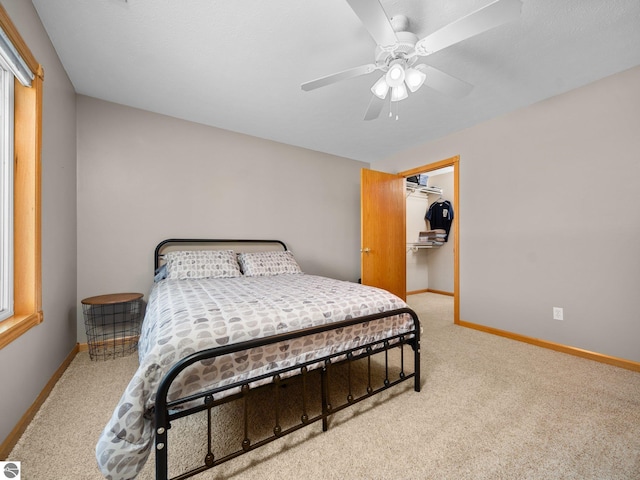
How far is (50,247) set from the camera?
1905 mm

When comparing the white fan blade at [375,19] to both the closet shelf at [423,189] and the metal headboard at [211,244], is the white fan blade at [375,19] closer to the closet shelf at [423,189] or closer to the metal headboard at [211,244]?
the metal headboard at [211,244]

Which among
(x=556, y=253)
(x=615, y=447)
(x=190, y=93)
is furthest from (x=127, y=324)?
(x=556, y=253)

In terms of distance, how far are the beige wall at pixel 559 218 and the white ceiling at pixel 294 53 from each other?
246 millimetres

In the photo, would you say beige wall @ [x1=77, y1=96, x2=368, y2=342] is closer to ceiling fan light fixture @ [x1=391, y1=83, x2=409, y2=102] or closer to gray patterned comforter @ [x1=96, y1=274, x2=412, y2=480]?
gray patterned comforter @ [x1=96, y1=274, x2=412, y2=480]

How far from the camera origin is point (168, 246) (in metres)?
3.03

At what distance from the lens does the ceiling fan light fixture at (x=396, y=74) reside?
1.69 meters

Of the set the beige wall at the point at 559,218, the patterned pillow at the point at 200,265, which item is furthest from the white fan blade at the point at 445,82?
the patterned pillow at the point at 200,265

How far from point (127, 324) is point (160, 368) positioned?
2177mm

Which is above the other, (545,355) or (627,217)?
(627,217)

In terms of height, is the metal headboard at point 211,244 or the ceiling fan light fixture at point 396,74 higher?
the ceiling fan light fixture at point 396,74

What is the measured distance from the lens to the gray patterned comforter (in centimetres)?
99

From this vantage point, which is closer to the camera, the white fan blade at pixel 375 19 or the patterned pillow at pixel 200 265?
the white fan blade at pixel 375 19

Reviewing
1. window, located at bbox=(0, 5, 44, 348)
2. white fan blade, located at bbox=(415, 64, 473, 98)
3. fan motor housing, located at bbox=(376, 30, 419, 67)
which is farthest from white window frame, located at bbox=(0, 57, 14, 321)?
white fan blade, located at bbox=(415, 64, 473, 98)

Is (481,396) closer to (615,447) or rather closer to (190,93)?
(615,447)
